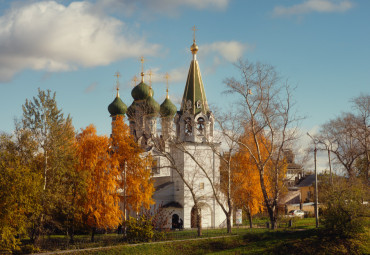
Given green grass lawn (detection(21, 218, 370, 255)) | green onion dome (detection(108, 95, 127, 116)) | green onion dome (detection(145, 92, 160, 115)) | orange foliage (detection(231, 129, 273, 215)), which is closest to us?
green grass lawn (detection(21, 218, 370, 255))

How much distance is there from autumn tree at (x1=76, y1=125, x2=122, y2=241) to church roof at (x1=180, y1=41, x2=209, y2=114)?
9.31 metres

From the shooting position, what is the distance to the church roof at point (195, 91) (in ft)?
115

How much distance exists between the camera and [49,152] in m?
24.1

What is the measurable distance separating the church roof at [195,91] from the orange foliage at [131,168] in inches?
270

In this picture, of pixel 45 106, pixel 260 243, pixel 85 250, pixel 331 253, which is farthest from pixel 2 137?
pixel 331 253

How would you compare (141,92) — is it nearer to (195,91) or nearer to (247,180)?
(195,91)

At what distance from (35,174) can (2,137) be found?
3.46m

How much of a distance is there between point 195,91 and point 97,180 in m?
12.3

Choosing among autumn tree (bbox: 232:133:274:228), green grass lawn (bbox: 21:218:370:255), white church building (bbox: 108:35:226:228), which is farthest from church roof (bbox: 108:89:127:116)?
green grass lawn (bbox: 21:218:370:255)

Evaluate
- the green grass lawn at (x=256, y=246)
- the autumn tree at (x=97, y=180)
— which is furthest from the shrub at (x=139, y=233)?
the autumn tree at (x=97, y=180)

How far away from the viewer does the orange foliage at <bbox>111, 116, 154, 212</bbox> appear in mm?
29406

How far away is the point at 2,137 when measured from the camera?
23078mm

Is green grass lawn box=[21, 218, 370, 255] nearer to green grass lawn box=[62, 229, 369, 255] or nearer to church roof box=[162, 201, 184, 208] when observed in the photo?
green grass lawn box=[62, 229, 369, 255]

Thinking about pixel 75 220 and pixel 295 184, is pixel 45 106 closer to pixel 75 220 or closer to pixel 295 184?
pixel 75 220
